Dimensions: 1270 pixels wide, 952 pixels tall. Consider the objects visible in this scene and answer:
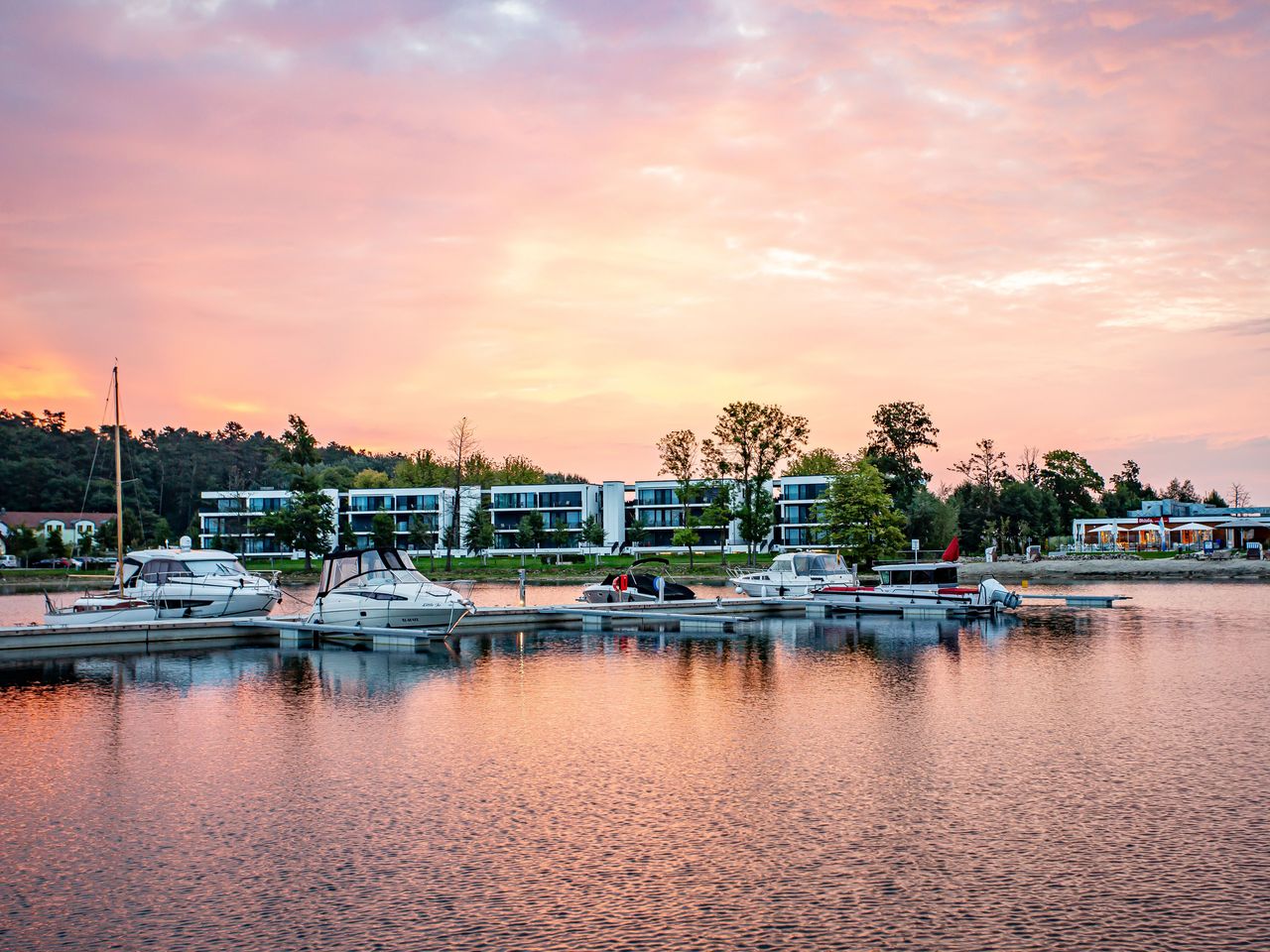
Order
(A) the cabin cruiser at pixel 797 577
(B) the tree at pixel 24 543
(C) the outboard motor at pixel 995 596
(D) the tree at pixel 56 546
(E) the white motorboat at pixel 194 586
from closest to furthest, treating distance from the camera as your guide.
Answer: (E) the white motorboat at pixel 194 586
(C) the outboard motor at pixel 995 596
(A) the cabin cruiser at pixel 797 577
(B) the tree at pixel 24 543
(D) the tree at pixel 56 546

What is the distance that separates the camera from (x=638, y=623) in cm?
4941

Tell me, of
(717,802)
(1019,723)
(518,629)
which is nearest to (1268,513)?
(518,629)

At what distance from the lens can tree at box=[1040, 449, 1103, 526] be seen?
516ft

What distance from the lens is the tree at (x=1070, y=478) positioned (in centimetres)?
15725

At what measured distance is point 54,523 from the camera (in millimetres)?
149750

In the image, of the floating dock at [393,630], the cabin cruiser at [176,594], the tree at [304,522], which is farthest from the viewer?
the tree at [304,522]

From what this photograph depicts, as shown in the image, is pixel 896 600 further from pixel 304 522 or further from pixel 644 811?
pixel 304 522

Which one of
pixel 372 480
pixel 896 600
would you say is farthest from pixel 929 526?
pixel 372 480

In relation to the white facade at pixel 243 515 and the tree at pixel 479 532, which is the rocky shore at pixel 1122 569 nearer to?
the tree at pixel 479 532

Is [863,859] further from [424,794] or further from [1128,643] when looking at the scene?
[1128,643]

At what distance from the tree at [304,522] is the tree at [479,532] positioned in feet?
60.4

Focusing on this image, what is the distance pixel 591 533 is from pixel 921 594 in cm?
7576

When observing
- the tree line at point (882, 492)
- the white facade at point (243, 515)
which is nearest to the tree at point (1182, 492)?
the tree line at point (882, 492)

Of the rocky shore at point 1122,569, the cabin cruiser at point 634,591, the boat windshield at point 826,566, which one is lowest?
the rocky shore at point 1122,569
